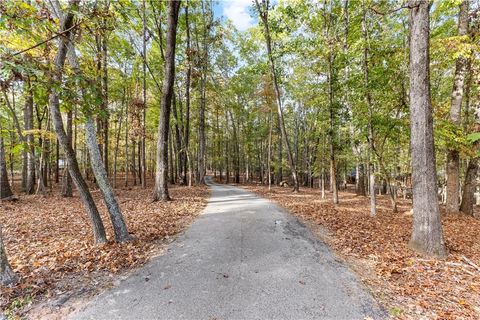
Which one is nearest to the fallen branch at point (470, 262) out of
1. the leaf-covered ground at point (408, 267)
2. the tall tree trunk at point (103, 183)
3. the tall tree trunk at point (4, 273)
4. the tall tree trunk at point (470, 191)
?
the leaf-covered ground at point (408, 267)

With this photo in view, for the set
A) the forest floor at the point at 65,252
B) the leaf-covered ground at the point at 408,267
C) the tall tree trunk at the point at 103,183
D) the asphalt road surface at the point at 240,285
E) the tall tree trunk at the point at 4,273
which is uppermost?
the tall tree trunk at the point at 103,183

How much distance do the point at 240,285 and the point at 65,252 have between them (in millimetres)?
3658

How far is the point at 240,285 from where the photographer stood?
353 cm

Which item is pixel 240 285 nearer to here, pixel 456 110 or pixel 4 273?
pixel 4 273

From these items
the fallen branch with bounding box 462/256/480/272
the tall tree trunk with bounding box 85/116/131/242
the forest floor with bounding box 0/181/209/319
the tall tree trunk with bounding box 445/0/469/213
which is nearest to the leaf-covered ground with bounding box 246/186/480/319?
the fallen branch with bounding box 462/256/480/272

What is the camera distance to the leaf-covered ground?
3.19 metres

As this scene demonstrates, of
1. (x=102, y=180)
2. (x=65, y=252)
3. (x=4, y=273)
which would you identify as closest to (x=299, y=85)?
(x=102, y=180)

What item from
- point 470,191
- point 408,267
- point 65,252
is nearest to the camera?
point 408,267

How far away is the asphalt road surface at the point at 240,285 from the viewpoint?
296cm

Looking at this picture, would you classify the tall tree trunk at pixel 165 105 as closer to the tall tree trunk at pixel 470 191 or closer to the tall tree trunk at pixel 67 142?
the tall tree trunk at pixel 67 142

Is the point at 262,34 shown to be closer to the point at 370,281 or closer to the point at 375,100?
the point at 375,100

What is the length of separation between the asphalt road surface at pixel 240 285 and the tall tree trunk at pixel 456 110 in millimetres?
7196

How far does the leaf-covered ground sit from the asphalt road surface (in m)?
0.43

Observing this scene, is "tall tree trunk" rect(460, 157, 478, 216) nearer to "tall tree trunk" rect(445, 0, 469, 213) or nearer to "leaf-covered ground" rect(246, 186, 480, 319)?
"tall tree trunk" rect(445, 0, 469, 213)
